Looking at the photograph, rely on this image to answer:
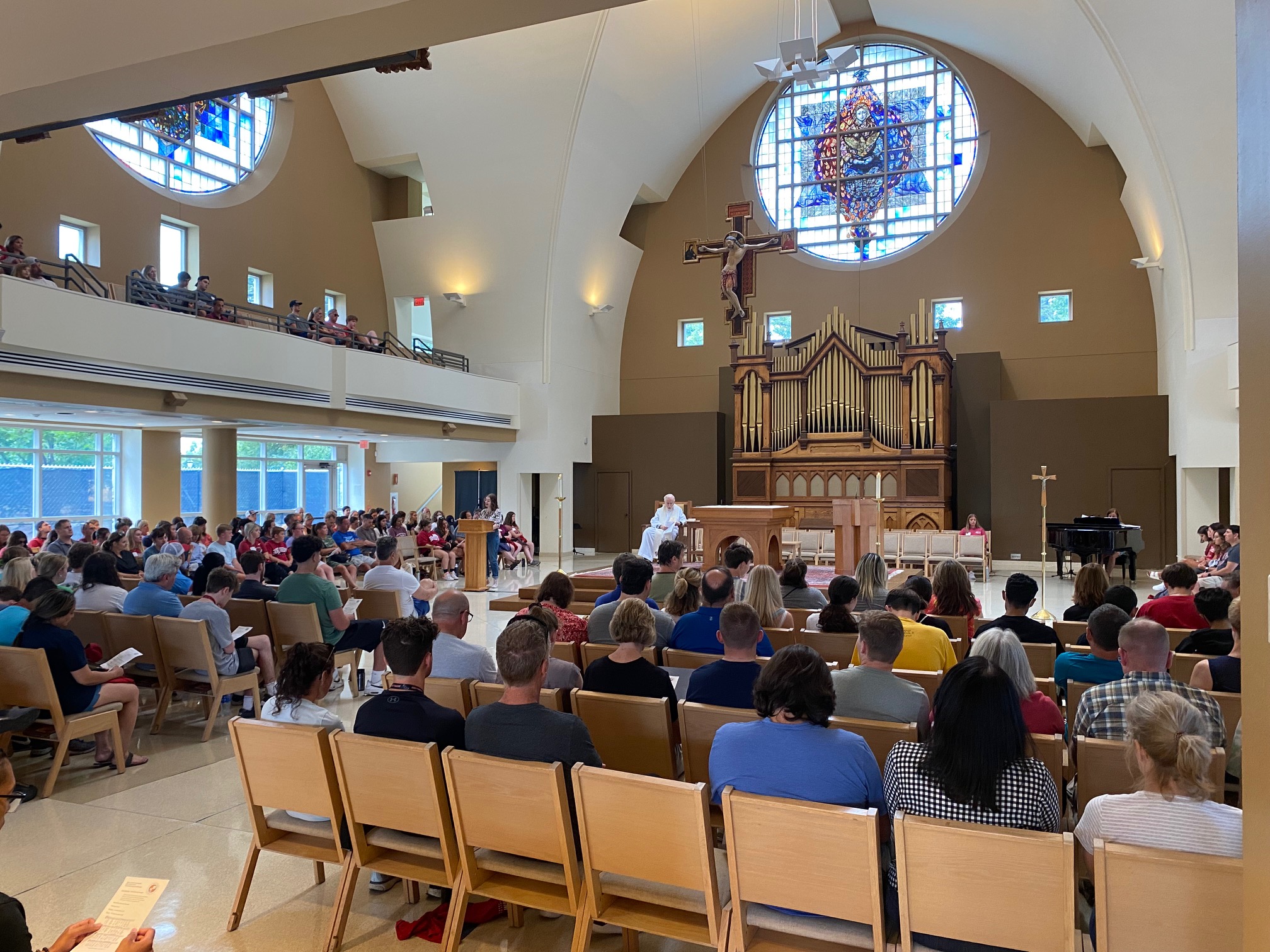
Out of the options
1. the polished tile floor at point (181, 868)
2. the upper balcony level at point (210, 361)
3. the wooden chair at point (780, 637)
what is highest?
the upper balcony level at point (210, 361)

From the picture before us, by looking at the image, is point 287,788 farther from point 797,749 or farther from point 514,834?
point 797,749

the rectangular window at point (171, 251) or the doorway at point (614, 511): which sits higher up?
the rectangular window at point (171, 251)

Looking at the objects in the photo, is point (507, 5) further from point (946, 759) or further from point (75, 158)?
point (75, 158)

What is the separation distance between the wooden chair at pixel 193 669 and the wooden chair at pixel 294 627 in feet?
1.62

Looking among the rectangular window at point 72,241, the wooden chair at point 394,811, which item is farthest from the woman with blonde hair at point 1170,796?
the rectangular window at point 72,241

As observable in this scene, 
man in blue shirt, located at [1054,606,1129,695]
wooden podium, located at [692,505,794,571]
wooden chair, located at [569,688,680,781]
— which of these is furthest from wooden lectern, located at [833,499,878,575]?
wooden chair, located at [569,688,680,781]

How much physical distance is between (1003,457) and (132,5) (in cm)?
1555

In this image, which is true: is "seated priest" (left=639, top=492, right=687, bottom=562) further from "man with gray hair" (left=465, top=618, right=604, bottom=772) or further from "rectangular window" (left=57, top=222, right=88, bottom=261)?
"man with gray hair" (left=465, top=618, right=604, bottom=772)

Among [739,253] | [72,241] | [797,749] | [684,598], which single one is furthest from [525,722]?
[72,241]

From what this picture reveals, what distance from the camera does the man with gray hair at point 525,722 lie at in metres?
2.69

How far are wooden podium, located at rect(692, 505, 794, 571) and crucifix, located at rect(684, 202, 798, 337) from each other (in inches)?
99.1

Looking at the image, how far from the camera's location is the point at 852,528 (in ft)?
35.6

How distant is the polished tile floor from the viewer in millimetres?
2863

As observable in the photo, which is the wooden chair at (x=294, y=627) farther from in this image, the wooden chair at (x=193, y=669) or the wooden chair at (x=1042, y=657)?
the wooden chair at (x=1042, y=657)
